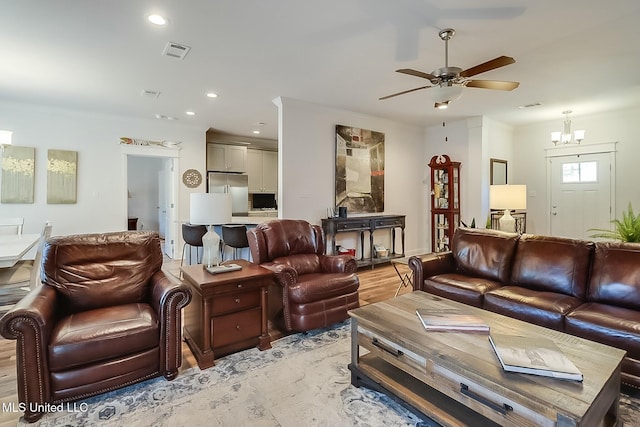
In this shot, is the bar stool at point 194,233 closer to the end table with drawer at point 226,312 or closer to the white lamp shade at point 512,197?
the end table with drawer at point 226,312

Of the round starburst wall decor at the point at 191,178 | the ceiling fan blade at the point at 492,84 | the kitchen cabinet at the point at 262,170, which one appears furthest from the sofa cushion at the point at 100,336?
the kitchen cabinet at the point at 262,170

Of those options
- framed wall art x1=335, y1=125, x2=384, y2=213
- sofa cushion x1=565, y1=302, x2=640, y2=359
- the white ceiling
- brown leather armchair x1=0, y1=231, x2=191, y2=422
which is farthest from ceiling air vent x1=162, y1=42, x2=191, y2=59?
sofa cushion x1=565, y1=302, x2=640, y2=359

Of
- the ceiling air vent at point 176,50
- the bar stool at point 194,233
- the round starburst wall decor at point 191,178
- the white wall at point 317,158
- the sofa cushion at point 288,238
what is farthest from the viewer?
the round starburst wall decor at point 191,178

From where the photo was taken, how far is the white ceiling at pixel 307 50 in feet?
8.04

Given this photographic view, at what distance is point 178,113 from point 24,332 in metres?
4.47

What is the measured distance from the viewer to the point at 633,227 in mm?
3346

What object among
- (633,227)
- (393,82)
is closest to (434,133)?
(393,82)

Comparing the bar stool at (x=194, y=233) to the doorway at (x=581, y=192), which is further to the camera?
the doorway at (x=581, y=192)

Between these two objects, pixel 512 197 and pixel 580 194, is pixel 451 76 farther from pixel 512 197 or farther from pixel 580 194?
pixel 580 194

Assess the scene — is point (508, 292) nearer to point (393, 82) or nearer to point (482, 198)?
point (393, 82)

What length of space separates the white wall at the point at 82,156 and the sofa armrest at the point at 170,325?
414cm

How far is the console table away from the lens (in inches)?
195

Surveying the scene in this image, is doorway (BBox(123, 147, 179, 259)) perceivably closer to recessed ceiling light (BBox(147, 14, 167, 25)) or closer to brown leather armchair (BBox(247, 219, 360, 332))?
brown leather armchair (BBox(247, 219, 360, 332))

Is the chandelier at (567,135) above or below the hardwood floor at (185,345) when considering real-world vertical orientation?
above
